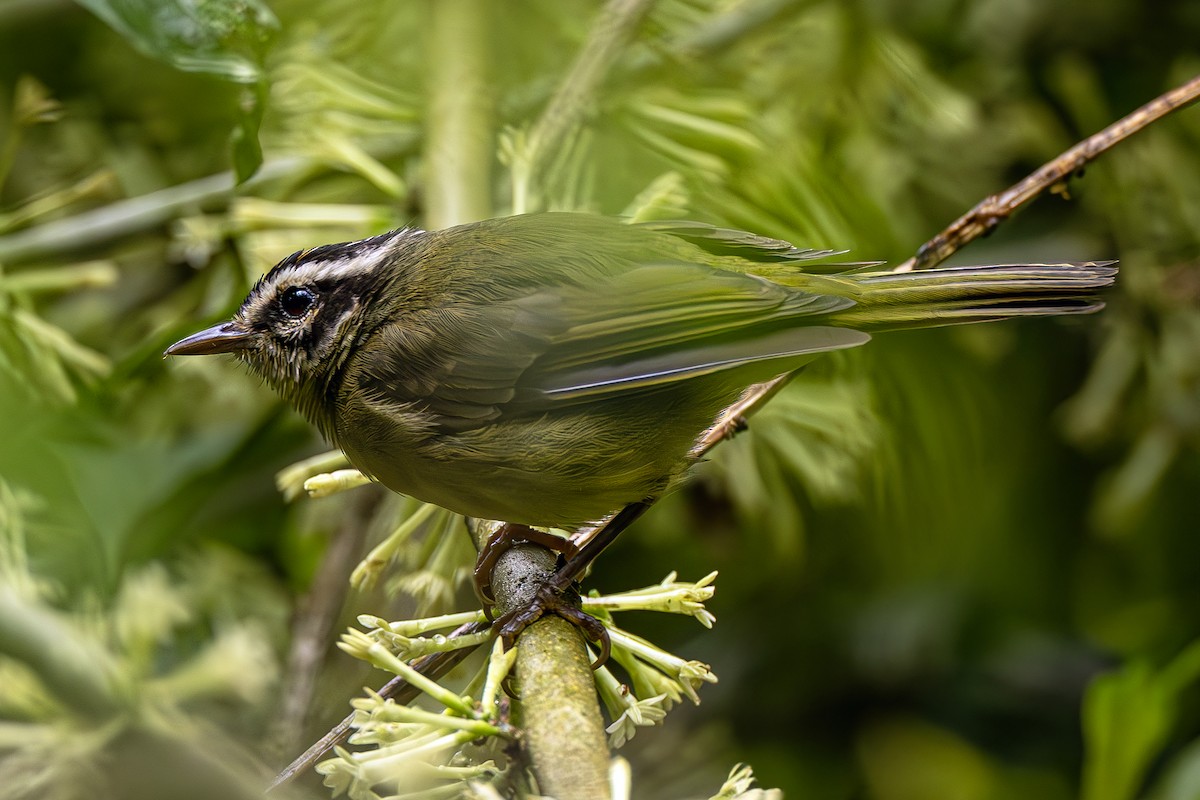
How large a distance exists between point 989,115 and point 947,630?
80.9 inches

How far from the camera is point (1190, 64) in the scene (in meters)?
4.52

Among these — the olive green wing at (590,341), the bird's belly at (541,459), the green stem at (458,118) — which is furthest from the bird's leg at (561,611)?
the green stem at (458,118)

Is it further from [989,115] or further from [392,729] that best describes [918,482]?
[392,729]

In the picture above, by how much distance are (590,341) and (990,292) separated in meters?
0.96

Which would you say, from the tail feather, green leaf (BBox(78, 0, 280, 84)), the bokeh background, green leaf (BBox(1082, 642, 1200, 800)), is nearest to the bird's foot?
the bokeh background

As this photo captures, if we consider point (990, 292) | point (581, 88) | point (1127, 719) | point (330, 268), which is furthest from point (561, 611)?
point (581, 88)

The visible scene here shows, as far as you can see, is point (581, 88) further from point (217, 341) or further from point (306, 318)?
point (217, 341)

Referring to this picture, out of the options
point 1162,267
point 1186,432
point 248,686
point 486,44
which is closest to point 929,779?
point 1186,432

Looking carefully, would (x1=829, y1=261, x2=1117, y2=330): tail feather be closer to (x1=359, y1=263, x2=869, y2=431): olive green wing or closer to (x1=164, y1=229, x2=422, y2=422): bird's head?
(x1=359, y1=263, x2=869, y2=431): olive green wing

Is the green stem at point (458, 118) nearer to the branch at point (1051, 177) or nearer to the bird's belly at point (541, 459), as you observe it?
the bird's belly at point (541, 459)

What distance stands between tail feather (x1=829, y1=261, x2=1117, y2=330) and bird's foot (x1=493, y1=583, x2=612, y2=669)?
0.94 meters

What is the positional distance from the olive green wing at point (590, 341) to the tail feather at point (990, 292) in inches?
5.9

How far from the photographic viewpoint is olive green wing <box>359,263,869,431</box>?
9.42ft

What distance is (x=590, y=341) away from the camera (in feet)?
9.71
